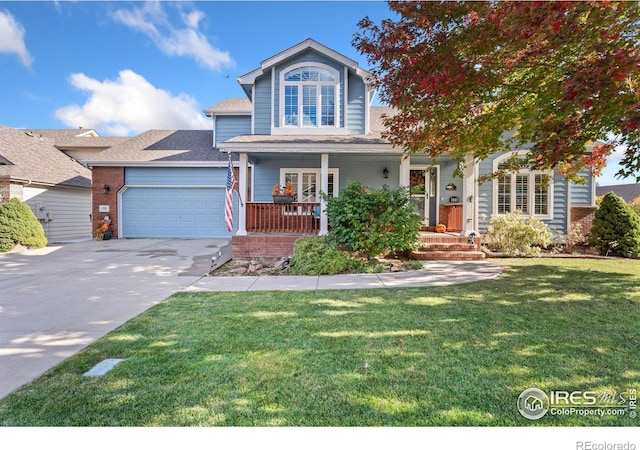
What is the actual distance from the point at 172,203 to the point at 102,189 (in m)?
3.11

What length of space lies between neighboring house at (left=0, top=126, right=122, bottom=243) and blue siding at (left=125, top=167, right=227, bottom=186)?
3.26m

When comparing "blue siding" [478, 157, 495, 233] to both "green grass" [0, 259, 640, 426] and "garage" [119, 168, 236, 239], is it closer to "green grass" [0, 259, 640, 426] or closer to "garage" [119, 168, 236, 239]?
"green grass" [0, 259, 640, 426]

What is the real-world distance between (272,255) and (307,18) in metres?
6.66

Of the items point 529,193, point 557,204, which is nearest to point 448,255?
point 529,193

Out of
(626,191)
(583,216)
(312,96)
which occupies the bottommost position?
(583,216)

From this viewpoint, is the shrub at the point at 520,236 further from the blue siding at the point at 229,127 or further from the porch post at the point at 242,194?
the blue siding at the point at 229,127

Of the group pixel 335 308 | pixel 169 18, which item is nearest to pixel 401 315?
pixel 335 308

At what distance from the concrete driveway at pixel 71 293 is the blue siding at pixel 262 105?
15.8 feet

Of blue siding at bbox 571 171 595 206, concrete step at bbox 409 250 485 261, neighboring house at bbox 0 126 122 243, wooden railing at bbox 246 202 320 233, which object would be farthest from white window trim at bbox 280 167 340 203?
neighboring house at bbox 0 126 122 243

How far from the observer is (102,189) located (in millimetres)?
13328

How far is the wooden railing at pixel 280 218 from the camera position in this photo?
29.9 ft

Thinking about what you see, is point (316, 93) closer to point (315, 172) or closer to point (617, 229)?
point (315, 172)

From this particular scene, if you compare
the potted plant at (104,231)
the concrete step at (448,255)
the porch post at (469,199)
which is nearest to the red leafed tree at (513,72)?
the porch post at (469,199)

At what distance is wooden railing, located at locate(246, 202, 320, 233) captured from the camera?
9117mm
